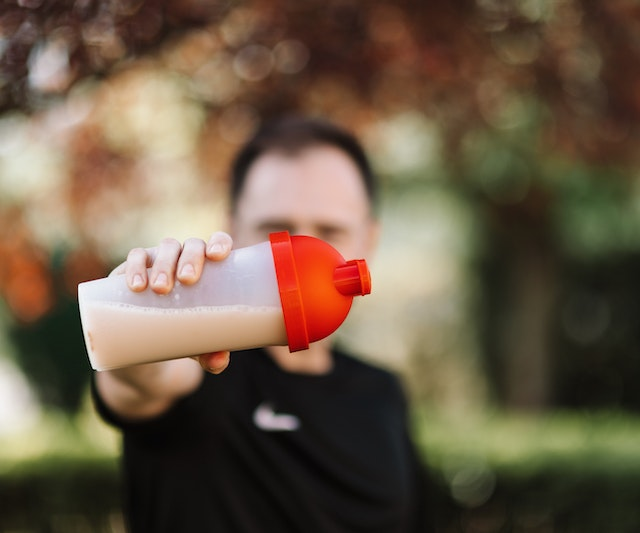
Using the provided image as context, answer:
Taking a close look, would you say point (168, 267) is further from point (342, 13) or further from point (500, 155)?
point (500, 155)

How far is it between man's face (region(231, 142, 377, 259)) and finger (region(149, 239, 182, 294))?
28.4 inches

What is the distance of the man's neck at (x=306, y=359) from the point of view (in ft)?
6.57

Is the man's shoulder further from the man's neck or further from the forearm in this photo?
the forearm

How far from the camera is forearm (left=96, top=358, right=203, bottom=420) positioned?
138 cm

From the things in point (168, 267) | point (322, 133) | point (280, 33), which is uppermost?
point (280, 33)

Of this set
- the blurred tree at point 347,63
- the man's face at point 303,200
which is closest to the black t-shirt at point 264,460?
the man's face at point 303,200

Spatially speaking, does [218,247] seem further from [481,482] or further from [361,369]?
[481,482]

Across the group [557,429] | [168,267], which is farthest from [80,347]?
[168,267]

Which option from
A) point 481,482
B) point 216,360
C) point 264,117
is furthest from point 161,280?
point 481,482

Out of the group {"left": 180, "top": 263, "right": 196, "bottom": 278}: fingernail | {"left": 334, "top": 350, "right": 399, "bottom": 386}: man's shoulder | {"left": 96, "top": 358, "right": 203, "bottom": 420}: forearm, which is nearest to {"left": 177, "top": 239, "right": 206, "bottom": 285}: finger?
{"left": 180, "top": 263, "right": 196, "bottom": 278}: fingernail

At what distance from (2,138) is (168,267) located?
64.8 inches

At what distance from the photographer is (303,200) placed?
1.80 metres

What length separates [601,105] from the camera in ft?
9.84

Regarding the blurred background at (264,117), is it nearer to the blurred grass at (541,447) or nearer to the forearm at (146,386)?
the blurred grass at (541,447)
